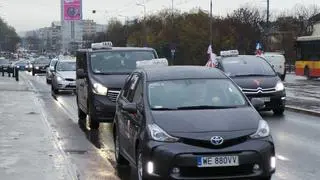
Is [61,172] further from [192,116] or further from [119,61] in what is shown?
[119,61]

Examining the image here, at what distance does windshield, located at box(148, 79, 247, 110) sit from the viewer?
7855mm

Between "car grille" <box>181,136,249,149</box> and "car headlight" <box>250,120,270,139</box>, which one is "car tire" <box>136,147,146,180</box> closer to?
"car grille" <box>181,136,249,149</box>

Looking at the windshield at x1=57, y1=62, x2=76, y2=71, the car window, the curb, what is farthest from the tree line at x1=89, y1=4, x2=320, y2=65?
the car window

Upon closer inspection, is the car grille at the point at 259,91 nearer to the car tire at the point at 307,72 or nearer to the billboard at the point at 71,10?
the car tire at the point at 307,72

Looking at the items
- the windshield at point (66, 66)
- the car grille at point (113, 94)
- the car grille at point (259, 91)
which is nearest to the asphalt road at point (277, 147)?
the car grille at point (259, 91)

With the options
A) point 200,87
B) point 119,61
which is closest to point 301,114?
point 119,61

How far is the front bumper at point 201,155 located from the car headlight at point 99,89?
6890mm

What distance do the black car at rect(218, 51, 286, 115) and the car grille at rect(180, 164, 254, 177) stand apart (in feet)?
30.9

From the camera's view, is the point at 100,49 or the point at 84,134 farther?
the point at 100,49

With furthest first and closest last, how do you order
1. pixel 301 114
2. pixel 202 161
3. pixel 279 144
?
1. pixel 301 114
2. pixel 279 144
3. pixel 202 161

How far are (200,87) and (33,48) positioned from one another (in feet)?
554

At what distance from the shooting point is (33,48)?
173125 millimetres

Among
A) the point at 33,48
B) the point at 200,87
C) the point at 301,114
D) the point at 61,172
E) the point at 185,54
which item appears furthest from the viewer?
the point at 33,48

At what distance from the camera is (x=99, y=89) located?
549 inches
